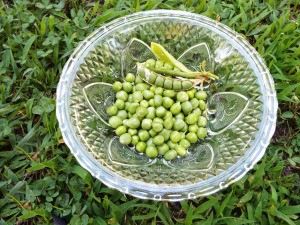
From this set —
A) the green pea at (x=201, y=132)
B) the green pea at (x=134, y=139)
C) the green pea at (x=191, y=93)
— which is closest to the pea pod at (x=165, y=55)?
the green pea at (x=191, y=93)

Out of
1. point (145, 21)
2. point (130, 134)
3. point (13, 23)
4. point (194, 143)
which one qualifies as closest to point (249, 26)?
point (145, 21)

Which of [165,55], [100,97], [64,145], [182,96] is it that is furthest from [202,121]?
[64,145]

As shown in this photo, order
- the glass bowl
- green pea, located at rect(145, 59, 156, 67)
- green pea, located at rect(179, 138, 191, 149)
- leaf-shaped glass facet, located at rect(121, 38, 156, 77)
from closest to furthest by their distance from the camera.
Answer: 1. the glass bowl
2. green pea, located at rect(179, 138, 191, 149)
3. green pea, located at rect(145, 59, 156, 67)
4. leaf-shaped glass facet, located at rect(121, 38, 156, 77)

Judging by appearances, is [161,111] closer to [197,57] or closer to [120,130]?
[120,130]

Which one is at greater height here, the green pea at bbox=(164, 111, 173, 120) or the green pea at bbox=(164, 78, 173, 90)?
→ the green pea at bbox=(164, 78, 173, 90)

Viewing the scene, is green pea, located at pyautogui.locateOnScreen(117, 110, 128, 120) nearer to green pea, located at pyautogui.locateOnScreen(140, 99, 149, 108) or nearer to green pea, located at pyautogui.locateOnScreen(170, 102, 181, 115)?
green pea, located at pyautogui.locateOnScreen(140, 99, 149, 108)

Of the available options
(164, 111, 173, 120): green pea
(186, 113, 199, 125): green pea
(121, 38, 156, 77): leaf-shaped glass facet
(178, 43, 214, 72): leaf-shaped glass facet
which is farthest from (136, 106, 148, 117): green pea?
(178, 43, 214, 72): leaf-shaped glass facet

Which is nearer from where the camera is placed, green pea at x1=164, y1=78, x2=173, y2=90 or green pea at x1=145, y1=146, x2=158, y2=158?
green pea at x1=145, y1=146, x2=158, y2=158

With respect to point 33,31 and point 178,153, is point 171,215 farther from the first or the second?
point 33,31
